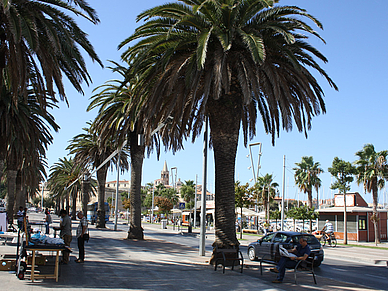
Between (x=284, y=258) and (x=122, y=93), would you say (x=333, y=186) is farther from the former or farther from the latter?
(x=284, y=258)

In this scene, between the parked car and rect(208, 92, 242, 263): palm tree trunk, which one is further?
the parked car

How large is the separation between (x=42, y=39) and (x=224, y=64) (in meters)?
6.21

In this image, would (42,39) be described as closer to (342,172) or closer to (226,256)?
(226,256)

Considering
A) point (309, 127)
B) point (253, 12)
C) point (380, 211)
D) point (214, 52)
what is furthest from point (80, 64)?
point (380, 211)

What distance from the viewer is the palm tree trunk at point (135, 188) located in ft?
78.6

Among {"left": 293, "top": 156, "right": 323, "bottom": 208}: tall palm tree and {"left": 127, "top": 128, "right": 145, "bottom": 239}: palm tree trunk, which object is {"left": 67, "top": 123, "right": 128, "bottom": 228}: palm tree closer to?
{"left": 127, "top": 128, "right": 145, "bottom": 239}: palm tree trunk

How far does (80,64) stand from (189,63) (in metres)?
4.08

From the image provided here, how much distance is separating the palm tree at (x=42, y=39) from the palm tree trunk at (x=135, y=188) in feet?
35.2

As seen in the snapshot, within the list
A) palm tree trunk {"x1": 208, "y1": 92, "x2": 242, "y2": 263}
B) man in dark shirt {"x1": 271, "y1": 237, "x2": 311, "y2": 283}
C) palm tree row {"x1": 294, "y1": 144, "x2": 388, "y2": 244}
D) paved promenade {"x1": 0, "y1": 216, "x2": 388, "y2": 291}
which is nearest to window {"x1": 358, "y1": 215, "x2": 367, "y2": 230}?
palm tree row {"x1": 294, "y1": 144, "x2": 388, "y2": 244}

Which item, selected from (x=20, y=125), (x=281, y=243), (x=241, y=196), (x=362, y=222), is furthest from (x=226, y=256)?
(x=362, y=222)

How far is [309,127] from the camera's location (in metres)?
15.6

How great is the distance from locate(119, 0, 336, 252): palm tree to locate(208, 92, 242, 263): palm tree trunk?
0.03 meters

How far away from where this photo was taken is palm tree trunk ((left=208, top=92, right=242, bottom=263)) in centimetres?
1356

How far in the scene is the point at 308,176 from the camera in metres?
62.5
